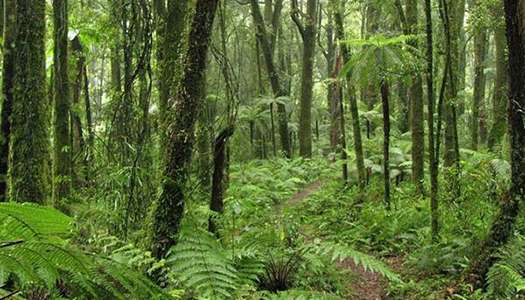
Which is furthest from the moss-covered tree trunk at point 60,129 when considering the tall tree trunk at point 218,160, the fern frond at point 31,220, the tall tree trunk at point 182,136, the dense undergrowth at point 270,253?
the fern frond at point 31,220

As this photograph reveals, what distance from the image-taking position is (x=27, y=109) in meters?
5.14

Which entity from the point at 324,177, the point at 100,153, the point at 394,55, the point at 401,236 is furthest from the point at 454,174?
the point at 324,177

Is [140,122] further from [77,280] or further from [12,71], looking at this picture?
[77,280]

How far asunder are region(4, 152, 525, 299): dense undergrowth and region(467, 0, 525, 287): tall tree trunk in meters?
0.16

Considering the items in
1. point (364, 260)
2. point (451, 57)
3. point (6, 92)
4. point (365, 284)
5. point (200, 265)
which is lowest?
point (365, 284)

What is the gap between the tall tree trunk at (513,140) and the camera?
15.5 feet

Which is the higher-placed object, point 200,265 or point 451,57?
point 451,57

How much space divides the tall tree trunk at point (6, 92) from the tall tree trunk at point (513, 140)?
5140 millimetres

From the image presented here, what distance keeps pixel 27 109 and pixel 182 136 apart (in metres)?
1.98

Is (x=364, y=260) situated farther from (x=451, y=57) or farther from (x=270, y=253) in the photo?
(x=451, y=57)

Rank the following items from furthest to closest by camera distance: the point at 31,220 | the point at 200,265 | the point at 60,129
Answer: the point at 60,129
the point at 200,265
the point at 31,220

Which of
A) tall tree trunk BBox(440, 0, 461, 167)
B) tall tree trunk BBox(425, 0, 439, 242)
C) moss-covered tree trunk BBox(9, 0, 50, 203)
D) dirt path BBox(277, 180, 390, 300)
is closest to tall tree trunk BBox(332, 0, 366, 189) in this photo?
tall tree trunk BBox(440, 0, 461, 167)

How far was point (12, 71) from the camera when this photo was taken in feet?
18.1

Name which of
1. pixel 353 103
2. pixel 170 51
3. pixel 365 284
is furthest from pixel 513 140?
pixel 353 103
